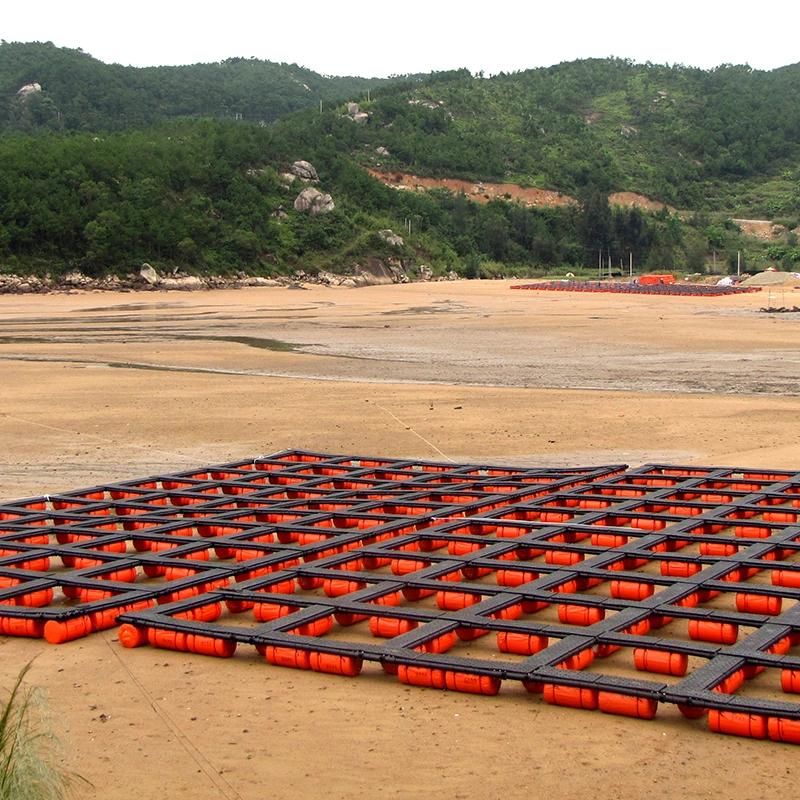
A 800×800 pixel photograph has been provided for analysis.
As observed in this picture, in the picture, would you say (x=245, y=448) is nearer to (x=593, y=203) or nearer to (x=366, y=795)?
(x=366, y=795)

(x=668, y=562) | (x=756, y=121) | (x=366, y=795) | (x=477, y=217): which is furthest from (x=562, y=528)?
(x=756, y=121)

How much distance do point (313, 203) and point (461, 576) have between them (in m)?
68.1

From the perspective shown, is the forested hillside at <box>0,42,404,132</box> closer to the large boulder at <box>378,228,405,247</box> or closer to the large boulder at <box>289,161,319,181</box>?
the large boulder at <box>289,161,319,181</box>

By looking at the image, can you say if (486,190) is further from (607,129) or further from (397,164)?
(607,129)

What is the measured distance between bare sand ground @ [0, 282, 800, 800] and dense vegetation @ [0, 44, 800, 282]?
63.7 ft

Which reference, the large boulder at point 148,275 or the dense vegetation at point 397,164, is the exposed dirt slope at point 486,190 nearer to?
the dense vegetation at point 397,164

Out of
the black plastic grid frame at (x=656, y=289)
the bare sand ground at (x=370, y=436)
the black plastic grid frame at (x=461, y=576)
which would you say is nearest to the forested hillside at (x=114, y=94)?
the black plastic grid frame at (x=656, y=289)

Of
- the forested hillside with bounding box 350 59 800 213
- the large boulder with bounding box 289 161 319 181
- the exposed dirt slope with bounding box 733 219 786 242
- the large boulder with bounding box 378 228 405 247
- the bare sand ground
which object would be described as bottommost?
the bare sand ground

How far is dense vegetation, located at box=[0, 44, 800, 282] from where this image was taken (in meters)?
64.2

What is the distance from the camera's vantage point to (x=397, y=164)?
332 feet

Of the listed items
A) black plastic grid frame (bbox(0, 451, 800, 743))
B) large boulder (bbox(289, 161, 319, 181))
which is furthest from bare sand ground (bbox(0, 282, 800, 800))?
large boulder (bbox(289, 161, 319, 181))

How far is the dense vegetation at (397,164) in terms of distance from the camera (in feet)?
211

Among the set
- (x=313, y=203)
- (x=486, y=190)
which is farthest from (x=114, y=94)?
(x=313, y=203)

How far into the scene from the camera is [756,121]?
134125 millimetres
